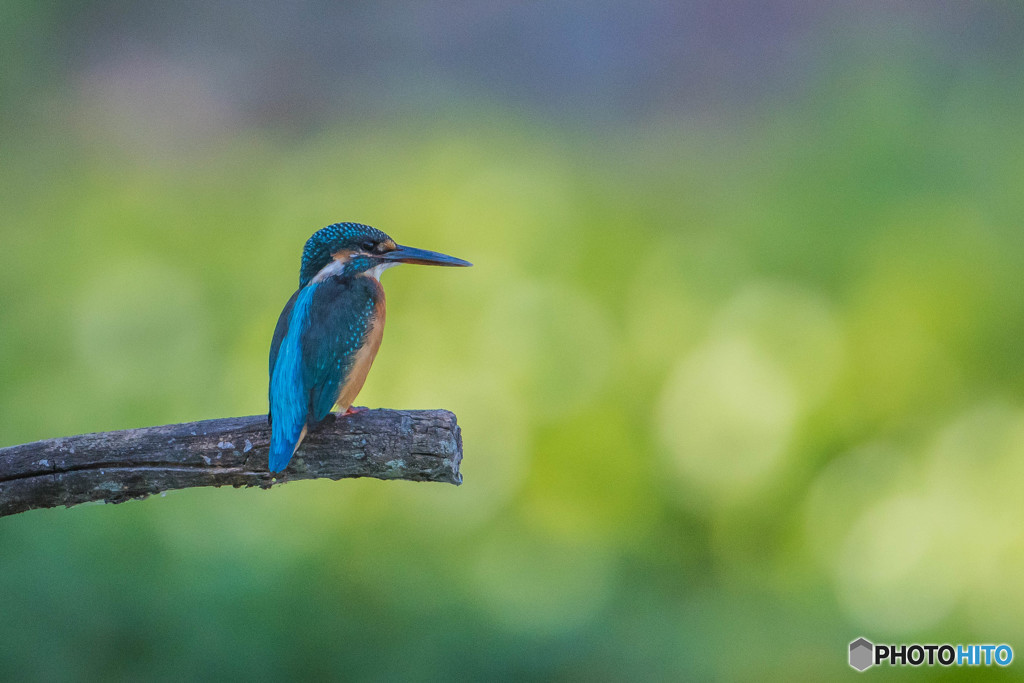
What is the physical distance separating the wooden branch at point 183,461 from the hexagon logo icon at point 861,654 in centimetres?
162

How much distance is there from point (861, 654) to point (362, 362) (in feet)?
5.73

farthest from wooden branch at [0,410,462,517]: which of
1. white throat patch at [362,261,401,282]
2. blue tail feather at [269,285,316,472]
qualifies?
white throat patch at [362,261,401,282]

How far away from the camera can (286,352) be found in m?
1.81

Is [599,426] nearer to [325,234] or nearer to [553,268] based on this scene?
[553,268]

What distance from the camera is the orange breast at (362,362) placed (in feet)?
5.83

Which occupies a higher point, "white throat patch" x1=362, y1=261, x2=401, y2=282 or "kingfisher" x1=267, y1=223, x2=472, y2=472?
"white throat patch" x1=362, y1=261, x2=401, y2=282

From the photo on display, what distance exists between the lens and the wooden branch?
1.63m

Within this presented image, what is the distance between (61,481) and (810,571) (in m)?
2.25

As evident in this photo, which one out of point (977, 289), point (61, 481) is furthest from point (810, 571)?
point (61, 481)

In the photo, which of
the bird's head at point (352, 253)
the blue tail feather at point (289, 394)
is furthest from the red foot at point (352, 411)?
the bird's head at point (352, 253)

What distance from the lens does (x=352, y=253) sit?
1.95 metres

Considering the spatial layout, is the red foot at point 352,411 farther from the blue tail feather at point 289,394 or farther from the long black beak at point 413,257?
the long black beak at point 413,257

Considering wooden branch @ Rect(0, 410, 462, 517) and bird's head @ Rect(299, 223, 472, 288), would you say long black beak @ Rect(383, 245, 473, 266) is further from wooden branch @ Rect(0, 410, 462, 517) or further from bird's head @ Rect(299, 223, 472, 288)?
wooden branch @ Rect(0, 410, 462, 517)

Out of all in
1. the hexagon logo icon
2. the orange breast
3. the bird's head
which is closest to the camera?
the orange breast
